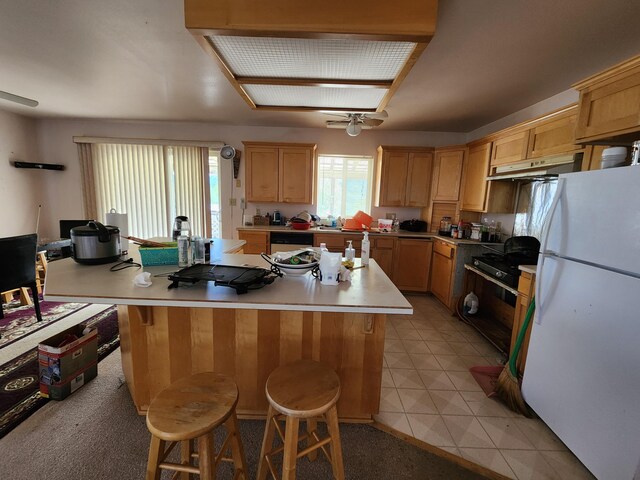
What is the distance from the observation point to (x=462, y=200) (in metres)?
3.74

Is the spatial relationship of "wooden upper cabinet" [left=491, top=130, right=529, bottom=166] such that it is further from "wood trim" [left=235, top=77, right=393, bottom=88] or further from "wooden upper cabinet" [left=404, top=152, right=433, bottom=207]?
"wood trim" [left=235, top=77, right=393, bottom=88]

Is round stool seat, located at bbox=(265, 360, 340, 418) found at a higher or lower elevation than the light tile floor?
higher

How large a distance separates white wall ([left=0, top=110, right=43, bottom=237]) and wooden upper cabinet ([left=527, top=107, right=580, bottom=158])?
638 centimetres

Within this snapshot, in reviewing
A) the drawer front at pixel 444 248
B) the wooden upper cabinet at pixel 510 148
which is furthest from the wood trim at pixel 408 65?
the drawer front at pixel 444 248

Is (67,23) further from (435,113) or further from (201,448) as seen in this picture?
(435,113)

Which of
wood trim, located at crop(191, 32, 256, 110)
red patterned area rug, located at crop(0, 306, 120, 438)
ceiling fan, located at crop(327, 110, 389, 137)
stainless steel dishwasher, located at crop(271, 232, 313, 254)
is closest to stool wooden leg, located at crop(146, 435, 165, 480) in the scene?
red patterned area rug, located at crop(0, 306, 120, 438)

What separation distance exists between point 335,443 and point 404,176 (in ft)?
12.1

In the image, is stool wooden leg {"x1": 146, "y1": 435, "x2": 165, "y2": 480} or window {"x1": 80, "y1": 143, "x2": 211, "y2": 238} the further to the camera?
window {"x1": 80, "y1": 143, "x2": 211, "y2": 238}

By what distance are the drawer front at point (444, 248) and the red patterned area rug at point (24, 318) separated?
15.0ft

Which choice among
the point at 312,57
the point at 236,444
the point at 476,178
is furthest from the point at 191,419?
the point at 476,178

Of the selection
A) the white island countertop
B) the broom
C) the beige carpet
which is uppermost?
the white island countertop

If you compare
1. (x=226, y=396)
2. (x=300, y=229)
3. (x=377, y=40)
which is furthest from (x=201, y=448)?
(x=300, y=229)

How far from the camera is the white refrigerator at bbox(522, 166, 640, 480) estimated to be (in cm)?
122

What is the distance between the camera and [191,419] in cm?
95
